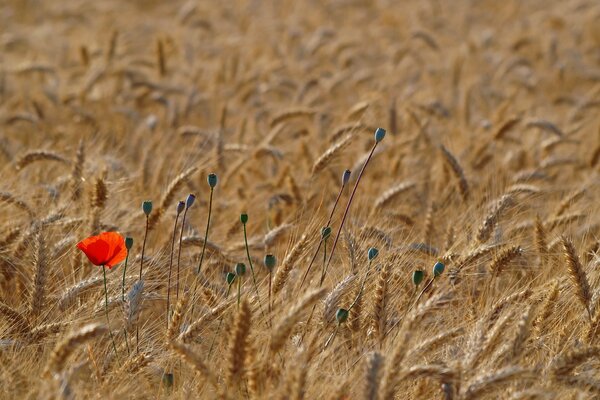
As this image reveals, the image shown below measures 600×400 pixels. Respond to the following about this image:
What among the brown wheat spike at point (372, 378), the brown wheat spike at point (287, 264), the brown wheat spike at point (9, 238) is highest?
the brown wheat spike at point (372, 378)

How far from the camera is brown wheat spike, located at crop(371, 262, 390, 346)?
2219 millimetres

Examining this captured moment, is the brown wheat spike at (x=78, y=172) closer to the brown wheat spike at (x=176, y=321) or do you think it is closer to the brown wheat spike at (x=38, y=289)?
the brown wheat spike at (x=38, y=289)

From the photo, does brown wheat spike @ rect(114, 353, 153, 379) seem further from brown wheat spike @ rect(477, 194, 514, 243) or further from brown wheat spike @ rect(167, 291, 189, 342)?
brown wheat spike @ rect(477, 194, 514, 243)

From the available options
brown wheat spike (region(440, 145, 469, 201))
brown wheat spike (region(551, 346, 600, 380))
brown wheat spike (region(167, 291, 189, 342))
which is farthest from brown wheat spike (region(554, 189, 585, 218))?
brown wheat spike (region(167, 291, 189, 342))

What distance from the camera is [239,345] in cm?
184

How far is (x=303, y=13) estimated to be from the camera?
32.6 ft

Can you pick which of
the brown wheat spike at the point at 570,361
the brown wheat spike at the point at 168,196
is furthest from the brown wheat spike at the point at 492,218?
the brown wheat spike at the point at 168,196

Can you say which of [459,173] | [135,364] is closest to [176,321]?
[135,364]

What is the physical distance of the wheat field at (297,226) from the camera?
203 cm

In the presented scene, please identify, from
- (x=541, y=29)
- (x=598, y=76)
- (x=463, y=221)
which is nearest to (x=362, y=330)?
(x=463, y=221)

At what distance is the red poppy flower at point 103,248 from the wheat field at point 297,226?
0.12 meters

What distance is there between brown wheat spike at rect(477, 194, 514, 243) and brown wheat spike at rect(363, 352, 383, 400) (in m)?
1.09

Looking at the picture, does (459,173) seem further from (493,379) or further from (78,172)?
(493,379)

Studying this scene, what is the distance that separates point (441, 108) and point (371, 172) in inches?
54.8
